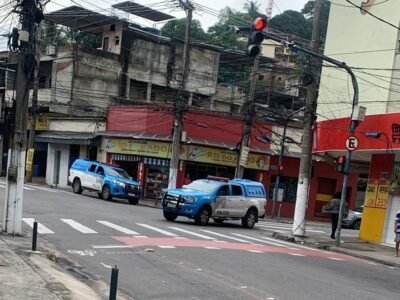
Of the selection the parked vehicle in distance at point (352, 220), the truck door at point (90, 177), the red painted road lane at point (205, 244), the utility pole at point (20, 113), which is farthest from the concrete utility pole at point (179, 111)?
the utility pole at point (20, 113)

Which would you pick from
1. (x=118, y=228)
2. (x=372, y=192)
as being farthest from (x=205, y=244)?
(x=372, y=192)

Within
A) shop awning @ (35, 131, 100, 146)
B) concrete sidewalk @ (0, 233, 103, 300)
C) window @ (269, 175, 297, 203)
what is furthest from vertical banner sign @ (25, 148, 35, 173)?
concrete sidewalk @ (0, 233, 103, 300)

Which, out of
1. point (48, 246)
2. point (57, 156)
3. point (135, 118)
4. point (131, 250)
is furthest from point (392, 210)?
point (57, 156)

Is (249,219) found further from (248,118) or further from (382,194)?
(248,118)

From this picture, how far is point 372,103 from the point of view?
77.2 ft

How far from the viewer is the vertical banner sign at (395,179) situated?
2128 cm

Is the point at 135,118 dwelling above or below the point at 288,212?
above

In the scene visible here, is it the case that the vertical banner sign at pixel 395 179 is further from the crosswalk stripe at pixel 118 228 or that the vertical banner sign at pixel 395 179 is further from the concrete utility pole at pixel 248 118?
the crosswalk stripe at pixel 118 228

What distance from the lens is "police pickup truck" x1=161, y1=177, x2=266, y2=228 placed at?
2105cm

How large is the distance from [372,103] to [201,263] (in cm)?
1448

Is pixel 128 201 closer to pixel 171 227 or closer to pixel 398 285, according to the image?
pixel 171 227

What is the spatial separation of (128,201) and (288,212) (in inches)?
464

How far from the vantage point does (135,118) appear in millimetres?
36344

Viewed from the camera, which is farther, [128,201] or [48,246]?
[128,201]
